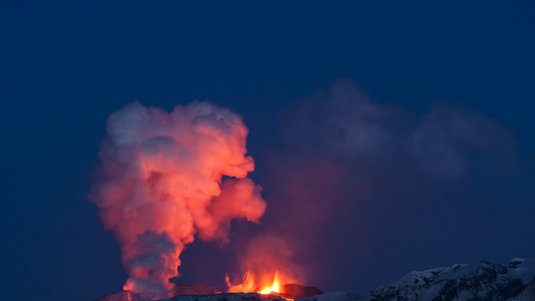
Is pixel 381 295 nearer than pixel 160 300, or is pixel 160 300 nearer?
pixel 381 295

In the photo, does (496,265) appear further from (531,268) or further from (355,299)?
(355,299)

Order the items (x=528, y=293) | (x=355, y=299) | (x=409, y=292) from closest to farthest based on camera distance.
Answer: (x=528, y=293)
(x=409, y=292)
(x=355, y=299)

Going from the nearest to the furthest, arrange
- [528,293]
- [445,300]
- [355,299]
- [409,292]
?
[528,293] < [445,300] < [409,292] < [355,299]

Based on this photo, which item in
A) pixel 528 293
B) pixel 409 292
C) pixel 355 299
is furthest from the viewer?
pixel 355 299

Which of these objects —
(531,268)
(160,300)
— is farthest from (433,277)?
(160,300)

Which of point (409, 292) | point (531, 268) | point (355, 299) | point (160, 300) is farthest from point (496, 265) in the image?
point (160, 300)

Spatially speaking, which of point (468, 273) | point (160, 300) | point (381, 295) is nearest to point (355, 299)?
point (381, 295)

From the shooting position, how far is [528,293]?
151125 millimetres

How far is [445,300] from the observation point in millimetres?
167625

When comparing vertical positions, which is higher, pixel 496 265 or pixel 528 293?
pixel 496 265

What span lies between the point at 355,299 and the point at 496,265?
36.7 metres

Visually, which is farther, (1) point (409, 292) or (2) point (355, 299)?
(2) point (355, 299)

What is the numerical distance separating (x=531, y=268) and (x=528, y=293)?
27.7m

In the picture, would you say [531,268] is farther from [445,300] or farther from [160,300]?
[160,300]
